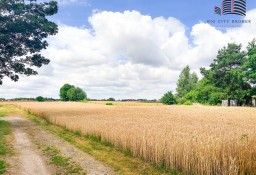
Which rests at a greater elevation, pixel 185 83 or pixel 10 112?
pixel 185 83

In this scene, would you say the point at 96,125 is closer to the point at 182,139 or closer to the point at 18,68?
the point at 182,139

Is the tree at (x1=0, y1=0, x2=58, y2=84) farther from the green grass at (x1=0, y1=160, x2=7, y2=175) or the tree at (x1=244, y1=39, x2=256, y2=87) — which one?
the tree at (x1=244, y1=39, x2=256, y2=87)

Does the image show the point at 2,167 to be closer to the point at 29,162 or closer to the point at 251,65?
the point at 29,162

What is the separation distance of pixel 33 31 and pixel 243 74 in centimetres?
4930

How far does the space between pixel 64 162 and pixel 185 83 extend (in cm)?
11263

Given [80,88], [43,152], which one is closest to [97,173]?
[43,152]

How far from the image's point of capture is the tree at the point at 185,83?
391 ft

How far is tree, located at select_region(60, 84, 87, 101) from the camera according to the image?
16512 centimetres

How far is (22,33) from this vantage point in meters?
31.1

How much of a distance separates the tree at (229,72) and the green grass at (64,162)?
59265mm

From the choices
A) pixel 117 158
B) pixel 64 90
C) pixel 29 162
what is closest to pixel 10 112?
pixel 29 162

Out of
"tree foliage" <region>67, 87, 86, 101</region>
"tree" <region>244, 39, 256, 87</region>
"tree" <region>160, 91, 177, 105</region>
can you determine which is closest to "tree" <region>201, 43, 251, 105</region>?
"tree" <region>244, 39, 256, 87</region>

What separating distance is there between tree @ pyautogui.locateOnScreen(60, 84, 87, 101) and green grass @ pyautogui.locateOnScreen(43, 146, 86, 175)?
151765 millimetres

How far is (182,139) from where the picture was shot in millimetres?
11078
